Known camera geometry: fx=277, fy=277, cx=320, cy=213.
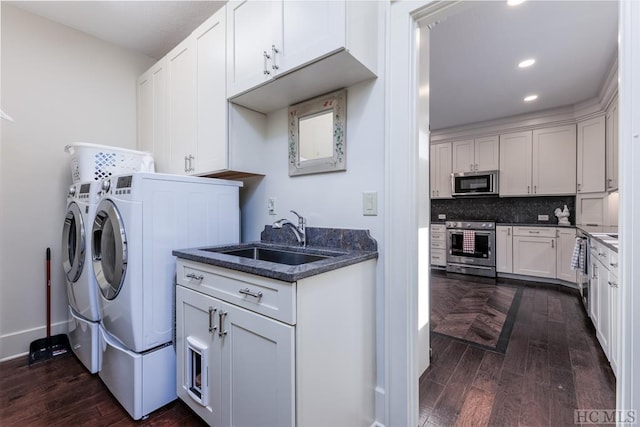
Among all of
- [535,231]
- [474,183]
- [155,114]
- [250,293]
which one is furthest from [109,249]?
[535,231]

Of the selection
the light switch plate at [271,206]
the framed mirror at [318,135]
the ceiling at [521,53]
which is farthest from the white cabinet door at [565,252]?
the light switch plate at [271,206]

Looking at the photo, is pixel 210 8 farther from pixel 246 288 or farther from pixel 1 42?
pixel 246 288

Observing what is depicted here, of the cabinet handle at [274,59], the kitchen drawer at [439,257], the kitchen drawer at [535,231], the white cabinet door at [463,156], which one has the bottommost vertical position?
the kitchen drawer at [439,257]

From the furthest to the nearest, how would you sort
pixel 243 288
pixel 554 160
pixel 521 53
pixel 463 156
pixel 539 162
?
pixel 463 156 → pixel 539 162 → pixel 554 160 → pixel 521 53 → pixel 243 288

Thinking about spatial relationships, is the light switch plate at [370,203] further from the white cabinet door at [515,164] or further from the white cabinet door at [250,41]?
the white cabinet door at [515,164]

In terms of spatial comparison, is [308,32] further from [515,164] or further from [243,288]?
[515,164]

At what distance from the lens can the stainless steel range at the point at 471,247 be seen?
4.49 metres

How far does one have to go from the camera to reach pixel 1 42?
2.11 meters

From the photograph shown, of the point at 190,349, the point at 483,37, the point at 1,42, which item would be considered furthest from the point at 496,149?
the point at 1,42

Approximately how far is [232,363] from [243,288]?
0.36 m

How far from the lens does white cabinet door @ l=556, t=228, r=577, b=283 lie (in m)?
3.83

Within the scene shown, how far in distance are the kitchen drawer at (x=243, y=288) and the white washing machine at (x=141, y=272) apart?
0.17 m

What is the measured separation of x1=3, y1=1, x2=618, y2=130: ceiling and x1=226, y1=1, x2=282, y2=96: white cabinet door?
26.5 inches

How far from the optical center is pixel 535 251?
4145 millimetres
